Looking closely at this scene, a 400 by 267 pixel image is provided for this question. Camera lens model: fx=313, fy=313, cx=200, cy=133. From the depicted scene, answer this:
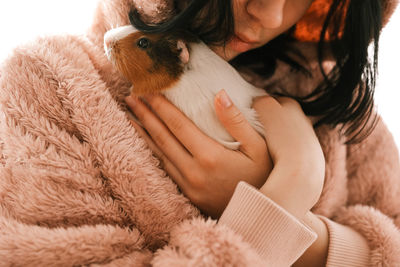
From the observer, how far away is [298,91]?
853 millimetres

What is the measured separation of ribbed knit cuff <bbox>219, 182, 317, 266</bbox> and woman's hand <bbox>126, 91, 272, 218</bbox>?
0.09m

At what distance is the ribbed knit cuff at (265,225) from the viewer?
0.52m

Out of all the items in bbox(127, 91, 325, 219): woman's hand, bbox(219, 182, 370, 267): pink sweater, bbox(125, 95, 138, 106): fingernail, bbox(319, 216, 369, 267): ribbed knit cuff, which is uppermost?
bbox(125, 95, 138, 106): fingernail

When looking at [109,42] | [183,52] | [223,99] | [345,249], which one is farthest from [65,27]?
[345,249]

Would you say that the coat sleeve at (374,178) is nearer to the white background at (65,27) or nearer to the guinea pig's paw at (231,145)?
the white background at (65,27)

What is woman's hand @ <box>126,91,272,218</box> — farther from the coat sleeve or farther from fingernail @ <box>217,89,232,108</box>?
the coat sleeve

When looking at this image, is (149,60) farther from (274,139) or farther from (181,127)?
(274,139)

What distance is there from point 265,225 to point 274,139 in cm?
18

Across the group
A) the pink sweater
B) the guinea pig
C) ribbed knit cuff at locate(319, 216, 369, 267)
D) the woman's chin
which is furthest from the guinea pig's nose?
ribbed knit cuff at locate(319, 216, 369, 267)

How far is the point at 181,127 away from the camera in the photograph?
64 centimetres

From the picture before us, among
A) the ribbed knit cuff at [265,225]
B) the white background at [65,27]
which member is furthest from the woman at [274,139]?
the white background at [65,27]

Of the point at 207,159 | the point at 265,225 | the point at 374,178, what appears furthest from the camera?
the point at 374,178

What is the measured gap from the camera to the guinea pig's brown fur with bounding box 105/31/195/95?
58 centimetres

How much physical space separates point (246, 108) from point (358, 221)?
423 millimetres
